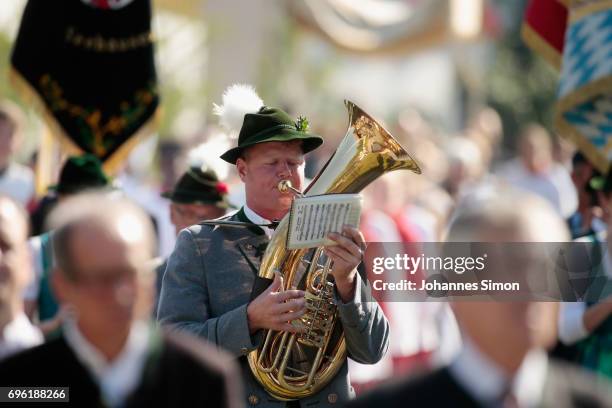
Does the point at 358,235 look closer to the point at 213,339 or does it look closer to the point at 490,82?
the point at 213,339

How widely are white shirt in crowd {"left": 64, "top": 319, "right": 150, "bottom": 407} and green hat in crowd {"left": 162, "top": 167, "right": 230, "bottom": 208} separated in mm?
3325

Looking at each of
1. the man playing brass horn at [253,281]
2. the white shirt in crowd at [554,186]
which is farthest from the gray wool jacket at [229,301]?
the white shirt in crowd at [554,186]

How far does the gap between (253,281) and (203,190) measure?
171 cm

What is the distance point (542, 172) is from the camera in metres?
11.9

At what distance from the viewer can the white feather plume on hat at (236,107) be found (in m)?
5.22

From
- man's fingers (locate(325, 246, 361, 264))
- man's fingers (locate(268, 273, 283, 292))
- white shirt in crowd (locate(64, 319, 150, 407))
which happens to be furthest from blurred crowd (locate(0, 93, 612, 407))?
man's fingers (locate(325, 246, 361, 264))

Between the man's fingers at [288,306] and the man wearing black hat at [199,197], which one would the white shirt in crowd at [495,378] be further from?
the man wearing black hat at [199,197]

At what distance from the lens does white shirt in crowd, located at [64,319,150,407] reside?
3.11m

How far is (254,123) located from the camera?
5.05m

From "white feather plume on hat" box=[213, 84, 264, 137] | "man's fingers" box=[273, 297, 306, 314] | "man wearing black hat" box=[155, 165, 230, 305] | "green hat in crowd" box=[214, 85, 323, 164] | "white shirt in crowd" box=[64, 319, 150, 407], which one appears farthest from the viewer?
"man wearing black hat" box=[155, 165, 230, 305]

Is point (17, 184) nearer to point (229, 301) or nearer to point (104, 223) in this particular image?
point (229, 301)

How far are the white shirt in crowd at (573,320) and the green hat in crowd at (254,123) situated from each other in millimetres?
1149

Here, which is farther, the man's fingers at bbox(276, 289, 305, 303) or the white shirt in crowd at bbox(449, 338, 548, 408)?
the man's fingers at bbox(276, 289, 305, 303)

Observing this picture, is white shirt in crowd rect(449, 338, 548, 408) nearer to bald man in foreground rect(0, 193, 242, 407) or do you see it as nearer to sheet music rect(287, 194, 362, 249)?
bald man in foreground rect(0, 193, 242, 407)
